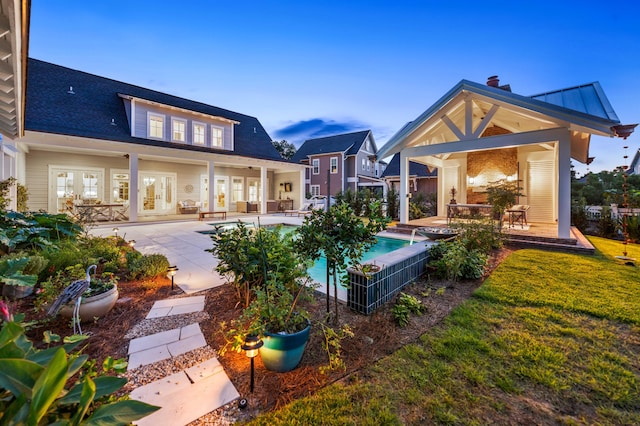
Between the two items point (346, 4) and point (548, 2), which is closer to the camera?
point (548, 2)

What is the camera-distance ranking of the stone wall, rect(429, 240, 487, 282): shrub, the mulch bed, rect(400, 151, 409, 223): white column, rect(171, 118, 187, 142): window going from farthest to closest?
rect(171, 118, 187, 142): window < the stone wall < rect(400, 151, 409, 223): white column < rect(429, 240, 487, 282): shrub < the mulch bed

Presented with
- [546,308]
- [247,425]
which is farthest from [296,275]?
[546,308]

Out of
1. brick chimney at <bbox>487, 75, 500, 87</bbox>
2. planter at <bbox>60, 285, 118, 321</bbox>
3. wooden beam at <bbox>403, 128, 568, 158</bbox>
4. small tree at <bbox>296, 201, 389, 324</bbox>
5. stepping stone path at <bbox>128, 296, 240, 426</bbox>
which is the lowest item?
Answer: stepping stone path at <bbox>128, 296, 240, 426</bbox>

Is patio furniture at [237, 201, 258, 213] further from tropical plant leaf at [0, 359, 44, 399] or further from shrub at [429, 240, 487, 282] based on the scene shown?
tropical plant leaf at [0, 359, 44, 399]

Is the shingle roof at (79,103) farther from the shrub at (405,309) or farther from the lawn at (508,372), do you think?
the lawn at (508,372)

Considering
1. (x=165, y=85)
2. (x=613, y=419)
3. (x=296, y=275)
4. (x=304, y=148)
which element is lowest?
(x=613, y=419)

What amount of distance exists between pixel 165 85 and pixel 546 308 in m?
47.9

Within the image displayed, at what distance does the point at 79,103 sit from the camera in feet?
37.3

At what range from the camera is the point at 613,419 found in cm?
180

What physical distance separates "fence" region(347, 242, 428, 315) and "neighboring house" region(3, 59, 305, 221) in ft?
35.3

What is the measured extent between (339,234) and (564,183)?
22.8ft

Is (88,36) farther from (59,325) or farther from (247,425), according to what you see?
(247,425)

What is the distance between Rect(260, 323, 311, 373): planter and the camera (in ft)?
7.14

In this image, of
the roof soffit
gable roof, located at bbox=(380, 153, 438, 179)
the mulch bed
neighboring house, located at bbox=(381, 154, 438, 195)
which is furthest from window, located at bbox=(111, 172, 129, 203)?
gable roof, located at bbox=(380, 153, 438, 179)
